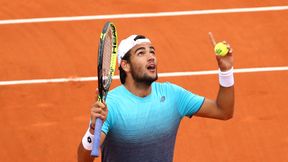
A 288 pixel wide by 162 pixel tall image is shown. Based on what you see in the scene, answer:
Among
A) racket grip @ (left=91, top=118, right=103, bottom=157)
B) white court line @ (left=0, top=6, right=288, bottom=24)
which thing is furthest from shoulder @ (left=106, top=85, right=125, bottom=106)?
white court line @ (left=0, top=6, right=288, bottom=24)

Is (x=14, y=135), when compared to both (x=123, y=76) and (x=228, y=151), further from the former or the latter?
(x=123, y=76)

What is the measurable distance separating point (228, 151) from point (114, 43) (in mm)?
4211

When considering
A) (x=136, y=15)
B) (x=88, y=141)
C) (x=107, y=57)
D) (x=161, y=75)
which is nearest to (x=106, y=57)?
(x=107, y=57)

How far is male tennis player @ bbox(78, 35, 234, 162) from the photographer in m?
7.02

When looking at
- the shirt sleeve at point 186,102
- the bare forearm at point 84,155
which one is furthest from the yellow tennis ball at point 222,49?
Result: the bare forearm at point 84,155

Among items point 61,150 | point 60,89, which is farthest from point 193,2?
point 61,150

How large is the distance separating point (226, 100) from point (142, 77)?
85 cm

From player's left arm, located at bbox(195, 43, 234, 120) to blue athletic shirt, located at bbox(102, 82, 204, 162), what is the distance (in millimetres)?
303

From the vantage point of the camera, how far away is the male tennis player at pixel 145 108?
7.02 metres

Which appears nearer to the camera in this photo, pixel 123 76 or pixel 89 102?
pixel 123 76

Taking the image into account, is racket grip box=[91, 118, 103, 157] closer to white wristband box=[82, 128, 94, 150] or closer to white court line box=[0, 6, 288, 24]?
white wristband box=[82, 128, 94, 150]

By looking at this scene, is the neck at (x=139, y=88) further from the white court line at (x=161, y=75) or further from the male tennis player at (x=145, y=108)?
the white court line at (x=161, y=75)

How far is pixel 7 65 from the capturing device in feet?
42.4

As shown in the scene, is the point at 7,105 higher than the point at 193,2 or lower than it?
lower
